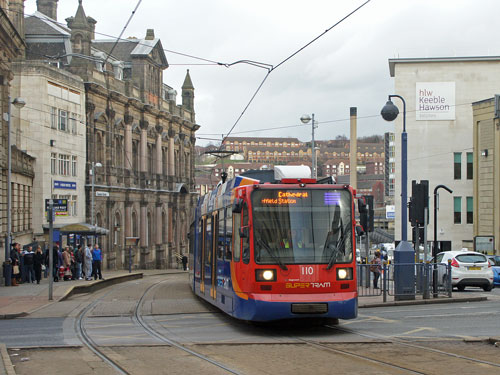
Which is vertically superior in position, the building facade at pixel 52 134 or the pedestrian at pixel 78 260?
the building facade at pixel 52 134

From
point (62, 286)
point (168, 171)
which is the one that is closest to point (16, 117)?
point (62, 286)

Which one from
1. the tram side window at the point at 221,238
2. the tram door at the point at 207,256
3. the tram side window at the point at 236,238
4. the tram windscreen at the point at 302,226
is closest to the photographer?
the tram windscreen at the point at 302,226

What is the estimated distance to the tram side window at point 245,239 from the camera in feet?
49.6

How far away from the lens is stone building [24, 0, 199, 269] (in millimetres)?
57688

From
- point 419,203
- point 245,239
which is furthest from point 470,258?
point 245,239

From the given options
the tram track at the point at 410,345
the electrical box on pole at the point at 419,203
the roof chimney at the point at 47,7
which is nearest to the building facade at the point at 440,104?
the roof chimney at the point at 47,7

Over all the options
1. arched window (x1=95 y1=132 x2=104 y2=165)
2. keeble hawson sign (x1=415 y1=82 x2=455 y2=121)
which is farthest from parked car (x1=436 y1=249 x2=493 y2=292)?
keeble hawson sign (x1=415 y1=82 x2=455 y2=121)

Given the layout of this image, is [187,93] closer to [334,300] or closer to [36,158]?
[36,158]

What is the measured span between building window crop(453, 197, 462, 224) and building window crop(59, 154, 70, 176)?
118 ft

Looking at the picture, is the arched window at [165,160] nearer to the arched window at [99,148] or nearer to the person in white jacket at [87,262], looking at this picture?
the arched window at [99,148]

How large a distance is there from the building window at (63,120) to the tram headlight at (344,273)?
3961cm

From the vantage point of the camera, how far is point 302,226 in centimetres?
1514

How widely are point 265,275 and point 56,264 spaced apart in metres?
19.9

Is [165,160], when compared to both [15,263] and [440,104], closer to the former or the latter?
[440,104]
